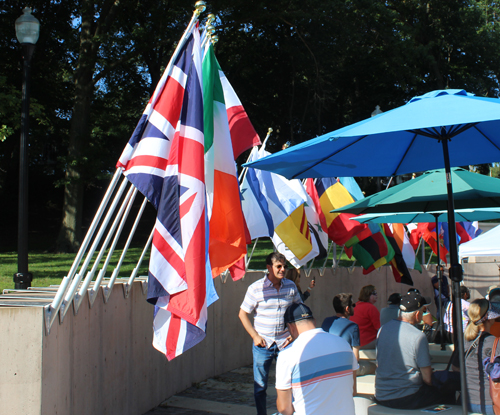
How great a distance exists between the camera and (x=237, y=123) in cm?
647

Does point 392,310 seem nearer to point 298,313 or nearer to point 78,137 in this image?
point 298,313

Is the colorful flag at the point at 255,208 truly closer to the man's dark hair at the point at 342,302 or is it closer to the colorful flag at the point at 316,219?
the man's dark hair at the point at 342,302

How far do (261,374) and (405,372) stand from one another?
5.36ft

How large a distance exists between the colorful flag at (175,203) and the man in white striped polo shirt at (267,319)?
1.25 metres

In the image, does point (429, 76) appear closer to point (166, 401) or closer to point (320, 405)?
A: point (166, 401)

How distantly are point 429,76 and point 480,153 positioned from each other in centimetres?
2412

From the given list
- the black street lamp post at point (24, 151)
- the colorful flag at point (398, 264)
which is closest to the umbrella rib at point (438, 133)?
the black street lamp post at point (24, 151)

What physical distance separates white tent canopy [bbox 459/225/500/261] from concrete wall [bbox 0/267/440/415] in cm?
347

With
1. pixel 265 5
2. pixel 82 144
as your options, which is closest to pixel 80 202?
pixel 82 144

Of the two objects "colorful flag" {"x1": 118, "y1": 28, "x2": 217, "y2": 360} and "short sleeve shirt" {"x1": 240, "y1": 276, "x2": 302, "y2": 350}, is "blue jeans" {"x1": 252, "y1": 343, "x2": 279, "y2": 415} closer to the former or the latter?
"short sleeve shirt" {"x1": 240, "y1": 276, "x2": 302, "y2": 350}

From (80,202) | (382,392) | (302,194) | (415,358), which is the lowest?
(382,392)

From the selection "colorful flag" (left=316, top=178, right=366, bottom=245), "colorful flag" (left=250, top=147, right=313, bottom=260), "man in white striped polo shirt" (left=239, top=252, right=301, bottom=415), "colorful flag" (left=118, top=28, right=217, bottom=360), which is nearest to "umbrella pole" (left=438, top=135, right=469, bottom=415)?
"man in white striped polo shirt" (left=239, top=252, right=301, bottom=415)

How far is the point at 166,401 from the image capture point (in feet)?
23.7

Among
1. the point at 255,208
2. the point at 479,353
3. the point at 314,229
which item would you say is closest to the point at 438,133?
the point at 479,353
